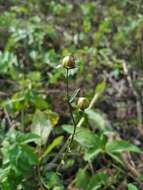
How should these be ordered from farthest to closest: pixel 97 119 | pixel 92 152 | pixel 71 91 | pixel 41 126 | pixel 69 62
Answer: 1. pixel 71 91
2. pixel 97 119
3. pixel 41 126
4. pixel 92 152
5. pixel 69 62

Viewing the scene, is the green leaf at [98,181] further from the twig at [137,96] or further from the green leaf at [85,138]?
the twig at [137,96]

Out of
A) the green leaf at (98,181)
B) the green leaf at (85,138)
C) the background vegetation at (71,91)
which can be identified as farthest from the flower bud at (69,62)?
the green leaf at (98,181)

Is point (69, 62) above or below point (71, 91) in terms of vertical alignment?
above

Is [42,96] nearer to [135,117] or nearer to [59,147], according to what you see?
[59,147]

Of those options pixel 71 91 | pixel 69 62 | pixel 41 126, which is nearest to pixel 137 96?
pixel 71 91

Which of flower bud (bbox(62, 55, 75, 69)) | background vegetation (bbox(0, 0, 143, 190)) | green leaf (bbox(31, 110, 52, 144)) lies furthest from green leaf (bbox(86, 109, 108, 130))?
flower bud (bbox(62, 55, 75, 69))

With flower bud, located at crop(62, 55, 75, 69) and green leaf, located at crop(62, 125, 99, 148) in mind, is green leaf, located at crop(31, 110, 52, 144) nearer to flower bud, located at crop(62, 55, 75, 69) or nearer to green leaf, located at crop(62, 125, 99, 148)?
green leaf, located at crop(62, 125, 99, 148)

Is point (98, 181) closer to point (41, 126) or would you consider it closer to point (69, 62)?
point (41, 126)

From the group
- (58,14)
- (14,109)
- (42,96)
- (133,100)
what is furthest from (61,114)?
(58,14)
